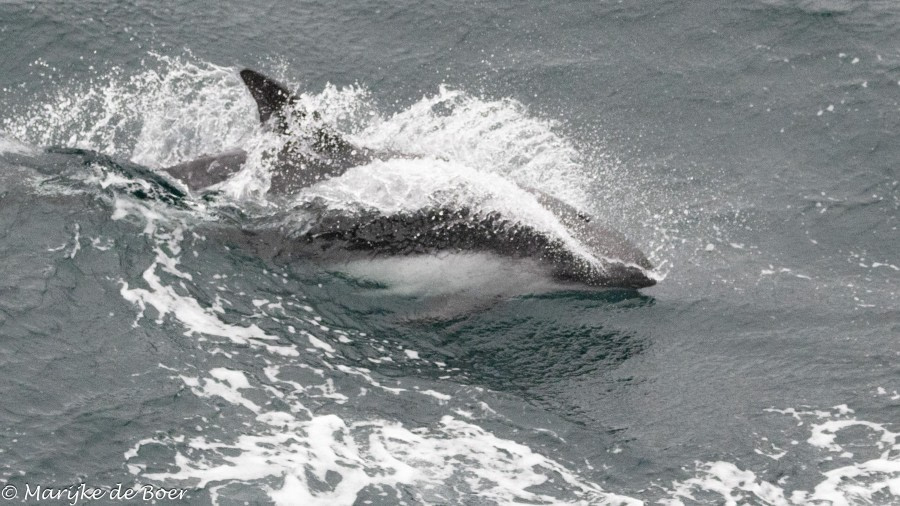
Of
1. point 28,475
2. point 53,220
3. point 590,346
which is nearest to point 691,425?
point 590,346

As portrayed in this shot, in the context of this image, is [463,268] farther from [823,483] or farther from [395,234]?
[823,483]

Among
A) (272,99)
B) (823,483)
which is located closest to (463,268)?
(272,99)

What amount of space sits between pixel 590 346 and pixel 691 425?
2.38m

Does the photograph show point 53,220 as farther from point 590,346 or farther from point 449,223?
point 590,346

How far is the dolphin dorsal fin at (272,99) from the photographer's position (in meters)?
19.5

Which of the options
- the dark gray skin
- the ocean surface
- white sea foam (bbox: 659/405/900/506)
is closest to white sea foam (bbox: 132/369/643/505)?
the ocean surface

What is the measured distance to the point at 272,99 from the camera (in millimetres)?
19594

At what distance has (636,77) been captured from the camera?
25391 mm
